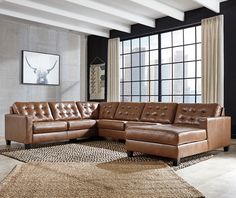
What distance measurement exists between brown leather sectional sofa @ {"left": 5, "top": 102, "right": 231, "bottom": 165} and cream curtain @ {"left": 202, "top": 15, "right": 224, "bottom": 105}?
1204mm

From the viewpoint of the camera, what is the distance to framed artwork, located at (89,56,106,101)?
27.8 ft

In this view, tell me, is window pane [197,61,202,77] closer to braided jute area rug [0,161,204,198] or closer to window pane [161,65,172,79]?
window pane [161,65,172,79]

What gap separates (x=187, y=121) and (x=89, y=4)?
118 inches

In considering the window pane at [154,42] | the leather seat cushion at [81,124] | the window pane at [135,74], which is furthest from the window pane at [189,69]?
the leather seat cushion at [81,124]

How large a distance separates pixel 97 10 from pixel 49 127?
105 inches

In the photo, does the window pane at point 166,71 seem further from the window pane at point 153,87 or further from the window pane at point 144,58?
the window pane at point 144,58

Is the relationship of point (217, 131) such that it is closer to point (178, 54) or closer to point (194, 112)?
point (194, 112)

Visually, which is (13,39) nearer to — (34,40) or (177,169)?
(34,40)

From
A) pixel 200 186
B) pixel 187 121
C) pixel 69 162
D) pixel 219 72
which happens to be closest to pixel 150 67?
pixel 219 72

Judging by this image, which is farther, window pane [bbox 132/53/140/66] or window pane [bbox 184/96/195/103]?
window pane [bbox 132/53/140/66]

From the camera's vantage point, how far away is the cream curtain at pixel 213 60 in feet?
19.3

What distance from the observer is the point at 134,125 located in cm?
508

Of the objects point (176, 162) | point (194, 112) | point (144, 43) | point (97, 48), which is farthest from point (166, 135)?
point (97, 48)

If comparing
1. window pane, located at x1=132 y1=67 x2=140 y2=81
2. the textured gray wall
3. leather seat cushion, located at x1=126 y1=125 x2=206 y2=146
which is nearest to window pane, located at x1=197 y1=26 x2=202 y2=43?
window pane, located at x1=132 y1=67 x2=140 y2=81
